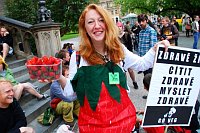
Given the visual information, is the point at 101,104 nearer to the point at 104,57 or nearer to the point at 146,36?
the point at 104,57

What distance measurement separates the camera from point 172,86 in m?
2.78

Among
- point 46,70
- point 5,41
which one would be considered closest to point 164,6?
point 5,41

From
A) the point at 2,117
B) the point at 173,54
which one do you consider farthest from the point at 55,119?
the point at 173,54

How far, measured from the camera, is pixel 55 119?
5.79m

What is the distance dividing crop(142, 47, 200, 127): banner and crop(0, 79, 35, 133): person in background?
1645 mm

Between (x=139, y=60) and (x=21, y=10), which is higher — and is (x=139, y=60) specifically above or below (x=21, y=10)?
below

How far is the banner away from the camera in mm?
2662

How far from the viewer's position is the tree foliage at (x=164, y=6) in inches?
1256

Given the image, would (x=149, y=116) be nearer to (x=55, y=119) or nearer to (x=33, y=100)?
(x=55, y=119)

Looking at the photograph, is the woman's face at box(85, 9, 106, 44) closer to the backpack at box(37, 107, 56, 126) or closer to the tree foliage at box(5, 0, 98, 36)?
the backpack at box(37, 107, 56, 126)

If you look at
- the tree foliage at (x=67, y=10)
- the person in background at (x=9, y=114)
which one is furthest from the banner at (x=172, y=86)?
the tree foliage at (x=67, y=10)

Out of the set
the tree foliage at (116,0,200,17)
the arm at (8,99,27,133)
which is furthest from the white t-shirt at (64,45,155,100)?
the tree foliage at (116,0,200,17)

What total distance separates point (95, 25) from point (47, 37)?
703 centimetres

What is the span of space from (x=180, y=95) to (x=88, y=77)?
3.27 ft
